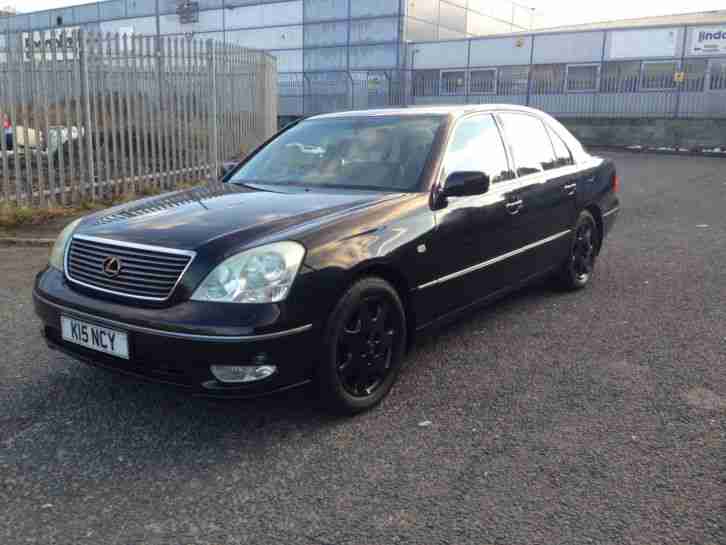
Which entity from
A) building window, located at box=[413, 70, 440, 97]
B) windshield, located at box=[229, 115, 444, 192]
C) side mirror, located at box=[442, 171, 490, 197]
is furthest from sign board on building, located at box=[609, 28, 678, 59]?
side mirror, located at box=[442, 171, 490, 197]

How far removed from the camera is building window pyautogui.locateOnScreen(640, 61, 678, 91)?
25.6m

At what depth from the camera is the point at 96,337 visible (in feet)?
10.8

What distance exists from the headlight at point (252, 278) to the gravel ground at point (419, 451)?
0.51m

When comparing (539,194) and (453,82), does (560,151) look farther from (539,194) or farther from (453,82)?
(453,82)

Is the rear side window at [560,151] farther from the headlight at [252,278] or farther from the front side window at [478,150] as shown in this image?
the headlight at [252,278]

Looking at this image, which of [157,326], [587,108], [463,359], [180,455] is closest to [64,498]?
[180,455]

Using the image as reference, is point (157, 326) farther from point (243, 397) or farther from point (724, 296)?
point (724, 296)

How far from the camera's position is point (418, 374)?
13.6 ft

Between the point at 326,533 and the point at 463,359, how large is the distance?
1.99 metres

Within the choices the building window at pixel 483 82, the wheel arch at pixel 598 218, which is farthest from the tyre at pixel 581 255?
the building window at pixel 483 82

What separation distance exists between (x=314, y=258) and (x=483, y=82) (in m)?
28.9

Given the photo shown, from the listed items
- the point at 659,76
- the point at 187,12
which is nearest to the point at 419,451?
the point at 659,76

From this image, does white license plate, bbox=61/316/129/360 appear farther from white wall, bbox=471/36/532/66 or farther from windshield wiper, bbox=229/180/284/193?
white wall, bbox=471/36/532/66

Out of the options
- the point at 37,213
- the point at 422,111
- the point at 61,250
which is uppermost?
the point at 422,111
